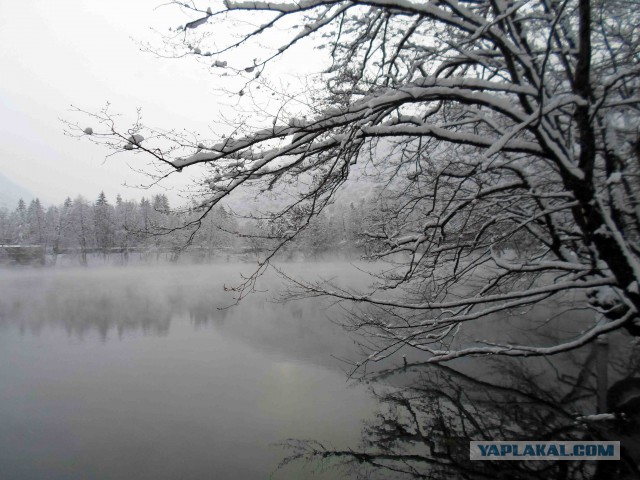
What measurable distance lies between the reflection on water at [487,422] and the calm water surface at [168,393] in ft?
1.40

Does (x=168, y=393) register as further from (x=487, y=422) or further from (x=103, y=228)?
(x=103, y=228)

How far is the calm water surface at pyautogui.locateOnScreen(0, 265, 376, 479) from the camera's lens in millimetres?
5109

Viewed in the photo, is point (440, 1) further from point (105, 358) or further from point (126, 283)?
point (126, 283)

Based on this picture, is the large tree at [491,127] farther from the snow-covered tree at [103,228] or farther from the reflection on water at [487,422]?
the snow-covered tree at [103,228]

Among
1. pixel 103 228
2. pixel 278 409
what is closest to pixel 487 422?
pixel 278 409

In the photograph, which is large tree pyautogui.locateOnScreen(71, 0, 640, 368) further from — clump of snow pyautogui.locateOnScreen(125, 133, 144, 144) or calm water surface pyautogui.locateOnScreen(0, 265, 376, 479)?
calm water surface pyautogui.locateOnScreen(0, 265, 376, 479)

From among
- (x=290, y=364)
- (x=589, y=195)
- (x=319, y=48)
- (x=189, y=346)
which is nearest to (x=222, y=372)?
(x=290, y=364)

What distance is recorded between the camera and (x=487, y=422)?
5.39 m

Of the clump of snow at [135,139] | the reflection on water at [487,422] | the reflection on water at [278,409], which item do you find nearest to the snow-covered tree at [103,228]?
the reflection on water at [278,409]

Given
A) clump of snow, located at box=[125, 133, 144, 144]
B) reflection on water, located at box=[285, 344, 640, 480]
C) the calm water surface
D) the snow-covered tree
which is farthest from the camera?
the snow-covered tree

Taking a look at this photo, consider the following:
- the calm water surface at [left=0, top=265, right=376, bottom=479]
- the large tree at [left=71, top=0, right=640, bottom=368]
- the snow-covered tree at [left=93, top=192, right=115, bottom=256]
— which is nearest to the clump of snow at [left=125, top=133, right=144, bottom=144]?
the large tree at [left=71, top=0, right=640, bottom=368]

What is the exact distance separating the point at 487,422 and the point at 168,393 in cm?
576

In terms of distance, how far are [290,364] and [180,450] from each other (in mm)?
4098

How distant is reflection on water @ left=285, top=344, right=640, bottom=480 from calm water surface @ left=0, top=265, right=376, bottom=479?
43 centimetres
